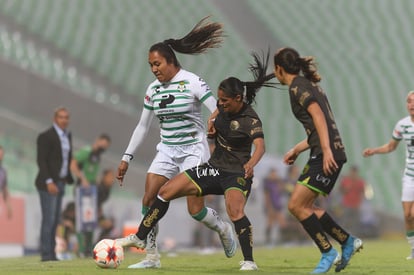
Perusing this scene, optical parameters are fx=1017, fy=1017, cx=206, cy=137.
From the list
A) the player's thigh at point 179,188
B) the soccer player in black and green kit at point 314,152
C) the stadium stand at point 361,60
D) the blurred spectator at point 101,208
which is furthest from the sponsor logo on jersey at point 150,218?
the stadium stand at point 361,60

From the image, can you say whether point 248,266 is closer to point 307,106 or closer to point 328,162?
point 328,162

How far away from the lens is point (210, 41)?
33.3ft

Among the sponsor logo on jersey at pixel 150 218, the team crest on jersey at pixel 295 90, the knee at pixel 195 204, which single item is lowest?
the sponsor logo on jersey at pixel 150 218

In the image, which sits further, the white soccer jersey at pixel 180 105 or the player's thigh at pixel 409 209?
the player's thigh at pixel 409 209

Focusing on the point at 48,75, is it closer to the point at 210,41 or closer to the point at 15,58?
the point at 15,58

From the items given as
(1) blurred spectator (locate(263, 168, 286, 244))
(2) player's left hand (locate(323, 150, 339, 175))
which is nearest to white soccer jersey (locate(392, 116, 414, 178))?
(2) player's left hand (locate(323, 150, 339, 175))

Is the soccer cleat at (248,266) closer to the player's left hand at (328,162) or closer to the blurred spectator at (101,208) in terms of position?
the player's left hand at (328,162)

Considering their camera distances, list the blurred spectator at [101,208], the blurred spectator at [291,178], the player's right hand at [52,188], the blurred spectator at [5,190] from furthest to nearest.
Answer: the blurred spectator at [291,178] → the blurred spectator at [101,208] → the blurred spectator at [5,190] → the player's right hand at [52,188]

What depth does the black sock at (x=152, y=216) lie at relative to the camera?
9.34 metres

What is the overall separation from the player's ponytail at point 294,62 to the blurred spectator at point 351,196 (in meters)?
16.2

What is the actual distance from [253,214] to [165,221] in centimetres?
309

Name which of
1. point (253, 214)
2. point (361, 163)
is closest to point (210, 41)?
point (253, 214)

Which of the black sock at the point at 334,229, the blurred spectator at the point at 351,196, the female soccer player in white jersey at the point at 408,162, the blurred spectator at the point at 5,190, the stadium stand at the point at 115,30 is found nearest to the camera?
the black sock at the point at 334,229

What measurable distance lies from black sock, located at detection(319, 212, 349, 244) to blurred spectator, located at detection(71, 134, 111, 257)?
26.9ft
